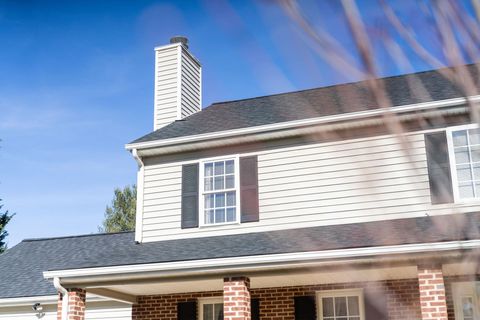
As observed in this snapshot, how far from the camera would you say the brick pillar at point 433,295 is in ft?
32.3

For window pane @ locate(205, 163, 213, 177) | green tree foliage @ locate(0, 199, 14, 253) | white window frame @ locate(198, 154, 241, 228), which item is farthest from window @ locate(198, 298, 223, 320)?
green tree foliage @ locate(0, 199, 14, 253)

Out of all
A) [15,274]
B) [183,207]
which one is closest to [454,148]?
[183,207]

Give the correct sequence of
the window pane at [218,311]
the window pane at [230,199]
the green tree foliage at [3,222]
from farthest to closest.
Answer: the green tree foliage at [3,222], the window pane at [230,199], the window pane at [218,311]

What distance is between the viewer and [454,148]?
1209 centimetres

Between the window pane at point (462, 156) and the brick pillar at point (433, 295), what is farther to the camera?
Result: the window pane at point (462, 156)

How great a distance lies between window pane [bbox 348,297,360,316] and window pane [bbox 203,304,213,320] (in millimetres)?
2999

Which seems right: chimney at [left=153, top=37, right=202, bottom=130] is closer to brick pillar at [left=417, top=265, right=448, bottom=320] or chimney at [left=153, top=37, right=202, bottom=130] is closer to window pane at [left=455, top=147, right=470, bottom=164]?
window pane at [left=455, top=147, right=470, bottom=164]

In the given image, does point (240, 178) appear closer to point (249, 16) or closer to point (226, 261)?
Answer: point (226, 261)

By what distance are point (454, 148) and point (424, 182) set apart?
1.04m

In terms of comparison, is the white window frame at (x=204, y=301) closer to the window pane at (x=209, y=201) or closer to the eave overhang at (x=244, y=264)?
the window pane at (x=209, y=201)

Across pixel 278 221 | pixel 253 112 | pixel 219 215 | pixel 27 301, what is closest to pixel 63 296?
pixel 219 215

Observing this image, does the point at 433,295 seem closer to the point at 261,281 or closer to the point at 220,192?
the point at 261,281

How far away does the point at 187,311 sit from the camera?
1345cm

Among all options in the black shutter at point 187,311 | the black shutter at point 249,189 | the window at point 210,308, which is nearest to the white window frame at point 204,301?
the window at point 210,308
